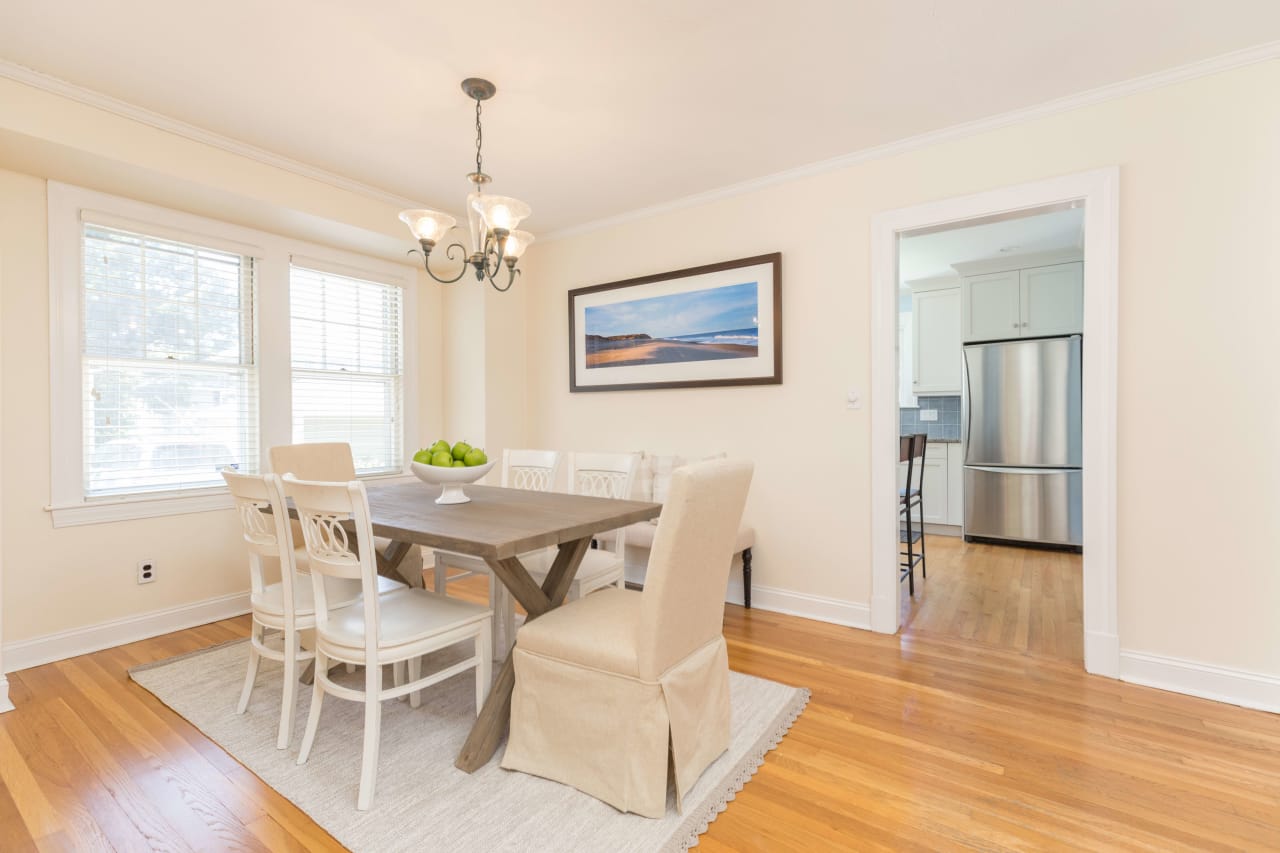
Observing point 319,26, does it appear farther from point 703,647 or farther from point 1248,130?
point 1248,130

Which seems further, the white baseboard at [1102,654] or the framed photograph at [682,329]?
the framed photograph at [682,329]

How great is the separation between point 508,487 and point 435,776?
1.51m

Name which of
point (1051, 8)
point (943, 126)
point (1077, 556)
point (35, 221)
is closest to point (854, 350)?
point (943, 126)

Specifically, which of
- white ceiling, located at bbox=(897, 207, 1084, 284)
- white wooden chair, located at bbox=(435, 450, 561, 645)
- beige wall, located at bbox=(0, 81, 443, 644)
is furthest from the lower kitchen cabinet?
beige wall, located at bbox=(0, 81, 443, 644)

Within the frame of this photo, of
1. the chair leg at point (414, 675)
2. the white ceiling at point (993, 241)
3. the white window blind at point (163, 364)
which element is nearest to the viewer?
the chair leg at point (414, 675)

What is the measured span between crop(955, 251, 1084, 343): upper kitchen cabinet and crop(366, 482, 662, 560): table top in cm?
453

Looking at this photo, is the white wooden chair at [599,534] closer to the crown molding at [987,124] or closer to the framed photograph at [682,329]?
the framed photograph at [682,329]

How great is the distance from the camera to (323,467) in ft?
10.3

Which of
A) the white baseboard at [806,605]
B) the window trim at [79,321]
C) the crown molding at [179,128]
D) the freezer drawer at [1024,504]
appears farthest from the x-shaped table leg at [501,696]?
the freezer drawer at [1024,504]

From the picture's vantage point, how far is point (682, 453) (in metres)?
3.87

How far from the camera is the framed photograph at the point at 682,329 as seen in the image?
3.49 metres

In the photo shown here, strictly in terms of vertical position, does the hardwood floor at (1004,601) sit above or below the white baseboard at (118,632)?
below

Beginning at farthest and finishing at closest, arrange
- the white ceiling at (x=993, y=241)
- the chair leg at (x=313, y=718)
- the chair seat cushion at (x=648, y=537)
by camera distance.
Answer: the white ceiling at (x=993, y=241), the chair seat cushion at (x=648, y=537), the chair leg at (x=313, y=718)

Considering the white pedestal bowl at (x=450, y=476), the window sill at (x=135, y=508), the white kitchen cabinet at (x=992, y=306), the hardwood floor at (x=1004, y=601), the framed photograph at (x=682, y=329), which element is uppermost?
the white kitchen cabinet at (x=992, y=306)
